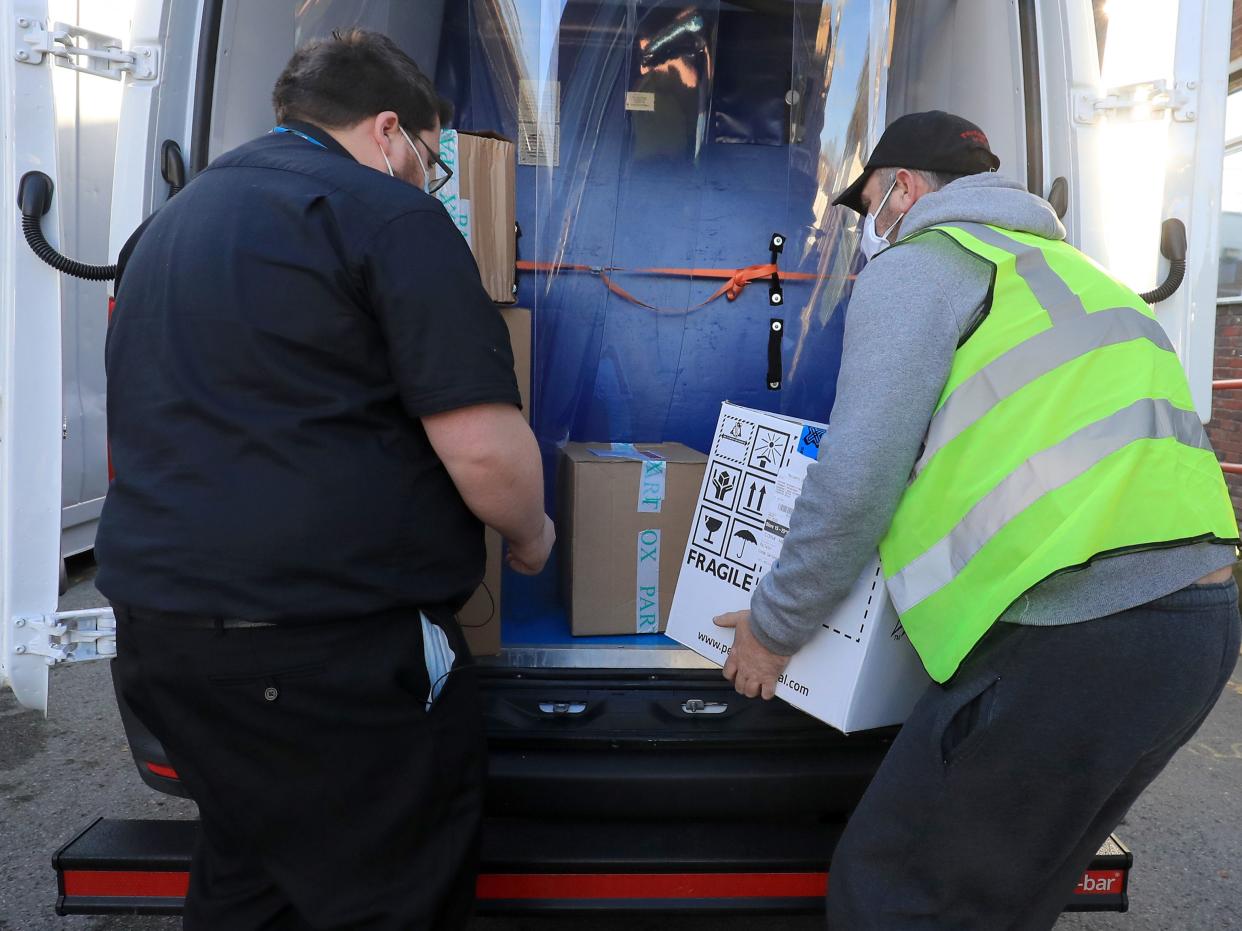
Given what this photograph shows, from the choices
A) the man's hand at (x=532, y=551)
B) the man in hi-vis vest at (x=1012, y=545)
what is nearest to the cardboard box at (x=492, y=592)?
the man's hand at (x=532, y=551)

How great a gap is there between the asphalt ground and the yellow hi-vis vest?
1.01 m

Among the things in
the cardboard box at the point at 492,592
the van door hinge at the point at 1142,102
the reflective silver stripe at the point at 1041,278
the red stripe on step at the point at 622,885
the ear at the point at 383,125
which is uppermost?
the van door hinge at the point at 1142,102

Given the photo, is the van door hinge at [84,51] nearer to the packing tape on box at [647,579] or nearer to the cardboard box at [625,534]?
the cardboard box at [625,534]

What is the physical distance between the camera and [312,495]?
128 centimetres

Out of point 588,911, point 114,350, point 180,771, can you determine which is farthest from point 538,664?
point 114,350

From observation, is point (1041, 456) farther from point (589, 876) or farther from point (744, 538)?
point (589, 876)

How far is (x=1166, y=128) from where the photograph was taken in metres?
1.91

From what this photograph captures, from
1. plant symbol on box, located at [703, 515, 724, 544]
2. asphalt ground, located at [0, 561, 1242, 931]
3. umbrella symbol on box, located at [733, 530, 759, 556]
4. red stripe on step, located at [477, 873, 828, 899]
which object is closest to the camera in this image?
red stripe on step, located at [477, 873, 828, 899]

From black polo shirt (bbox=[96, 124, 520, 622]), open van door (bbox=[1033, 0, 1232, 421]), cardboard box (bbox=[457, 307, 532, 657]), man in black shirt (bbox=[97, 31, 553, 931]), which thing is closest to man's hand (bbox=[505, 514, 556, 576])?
man in black shirt (bbox=[97, 31, 553, 931])

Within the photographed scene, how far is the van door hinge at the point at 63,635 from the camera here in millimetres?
1690

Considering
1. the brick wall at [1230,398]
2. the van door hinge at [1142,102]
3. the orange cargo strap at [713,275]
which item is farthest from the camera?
the brick wall at [1230,398]

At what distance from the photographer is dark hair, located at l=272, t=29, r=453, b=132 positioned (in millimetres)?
1470

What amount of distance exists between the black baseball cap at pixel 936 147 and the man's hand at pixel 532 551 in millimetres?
899

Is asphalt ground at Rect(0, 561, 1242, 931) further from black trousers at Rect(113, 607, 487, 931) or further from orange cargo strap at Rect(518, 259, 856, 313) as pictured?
orange cargo strap at Rect(518, 259, 856, 313)
